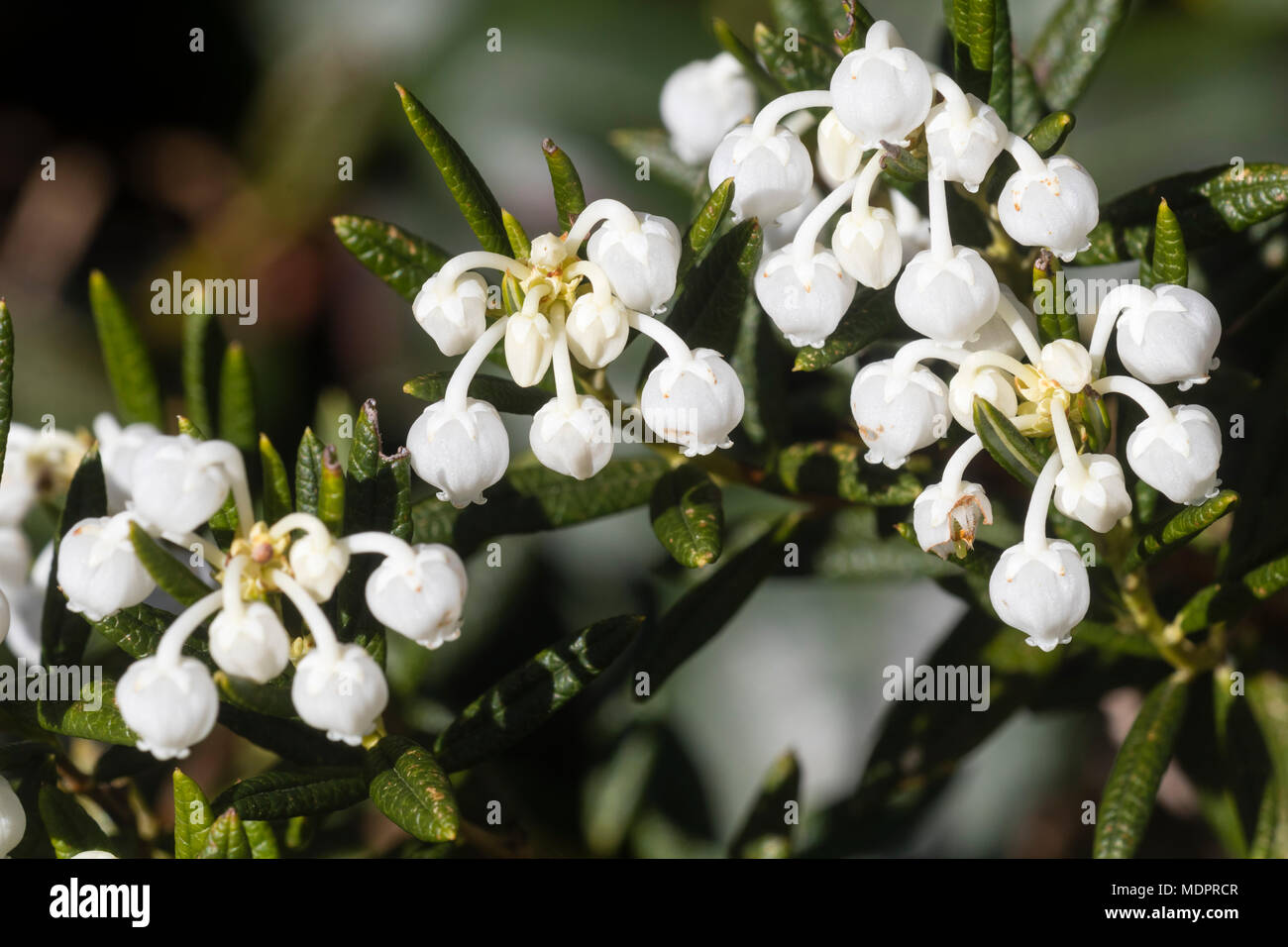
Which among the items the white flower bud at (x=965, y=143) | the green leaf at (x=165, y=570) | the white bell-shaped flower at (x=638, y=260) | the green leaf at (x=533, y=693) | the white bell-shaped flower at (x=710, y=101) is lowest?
the green leaf at (x=533, y=693)

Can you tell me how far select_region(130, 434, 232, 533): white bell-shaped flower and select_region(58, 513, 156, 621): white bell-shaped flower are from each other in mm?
41

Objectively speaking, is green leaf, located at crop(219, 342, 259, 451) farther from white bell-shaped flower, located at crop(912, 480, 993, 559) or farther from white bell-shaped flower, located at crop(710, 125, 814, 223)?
white bell-shaped flower, located at crop(912, 480, 993, 559)

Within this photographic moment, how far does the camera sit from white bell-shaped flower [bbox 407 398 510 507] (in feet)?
3.17

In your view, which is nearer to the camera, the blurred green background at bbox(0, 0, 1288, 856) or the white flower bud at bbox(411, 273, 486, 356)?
the white flower bud at bbox(411, 273, 486, 356)

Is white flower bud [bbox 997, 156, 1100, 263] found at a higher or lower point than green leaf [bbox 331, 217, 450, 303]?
lower

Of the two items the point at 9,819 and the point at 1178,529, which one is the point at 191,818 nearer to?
the point at 9,819

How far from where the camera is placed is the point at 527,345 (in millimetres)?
958

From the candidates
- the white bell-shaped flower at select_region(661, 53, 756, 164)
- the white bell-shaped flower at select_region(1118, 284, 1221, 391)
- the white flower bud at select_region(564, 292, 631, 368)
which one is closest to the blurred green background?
the white bell-shaped flower at select_region(661, 53, 756, 164)

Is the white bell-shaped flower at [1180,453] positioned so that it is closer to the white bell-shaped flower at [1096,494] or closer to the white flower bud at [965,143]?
the white bell-shaped flower at [1096,494]

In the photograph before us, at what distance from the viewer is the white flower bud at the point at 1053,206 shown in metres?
0.95

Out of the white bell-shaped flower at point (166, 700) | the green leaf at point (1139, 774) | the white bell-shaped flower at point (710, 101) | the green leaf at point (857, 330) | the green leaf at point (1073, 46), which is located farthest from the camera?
the white bell-shaped flower at point (710, 101)

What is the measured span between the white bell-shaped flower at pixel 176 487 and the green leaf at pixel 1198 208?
2.95ft

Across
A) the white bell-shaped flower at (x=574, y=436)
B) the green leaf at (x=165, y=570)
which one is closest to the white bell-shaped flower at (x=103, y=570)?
the green leaf at (x=165, y=570)

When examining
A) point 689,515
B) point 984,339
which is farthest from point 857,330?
point 689,515
